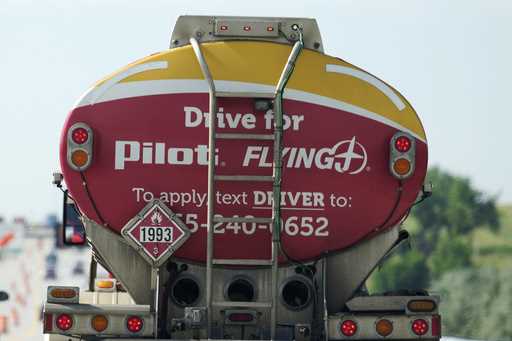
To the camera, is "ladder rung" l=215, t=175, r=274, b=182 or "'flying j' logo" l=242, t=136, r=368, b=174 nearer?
"ladder rung" l=215, t=175, r=274, b=182

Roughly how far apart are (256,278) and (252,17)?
1946 millimetres

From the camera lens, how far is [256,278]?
493 inches

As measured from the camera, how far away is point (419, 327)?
40.1ft

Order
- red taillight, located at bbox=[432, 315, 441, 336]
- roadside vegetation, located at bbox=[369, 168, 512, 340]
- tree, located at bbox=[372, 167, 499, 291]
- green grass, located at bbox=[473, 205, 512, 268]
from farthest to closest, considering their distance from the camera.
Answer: green grass, located at bbox=[473, 205, 512, 268], tree, located at bbox=[372, 167, 499, 291], roadside vegetation, located at bbox=[369, 168, 512, 340], red taillight, located at bbox=[432, 315, 441, 336]

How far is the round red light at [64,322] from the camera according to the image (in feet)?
39.9

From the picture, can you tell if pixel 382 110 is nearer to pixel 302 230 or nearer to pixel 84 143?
pixel 302 230

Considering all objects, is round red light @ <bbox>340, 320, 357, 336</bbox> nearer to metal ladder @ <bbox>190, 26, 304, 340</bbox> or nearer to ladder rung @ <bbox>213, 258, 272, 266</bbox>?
metal ladder @ <bbox>190, 26, 304, 340</bbox>

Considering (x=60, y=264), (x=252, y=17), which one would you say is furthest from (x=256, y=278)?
(x=60, y=264)

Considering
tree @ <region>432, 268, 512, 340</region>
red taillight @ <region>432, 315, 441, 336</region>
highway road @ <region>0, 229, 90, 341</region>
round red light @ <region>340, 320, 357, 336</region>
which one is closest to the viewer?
round red light @ <region>340, 320, 357, 336</region>

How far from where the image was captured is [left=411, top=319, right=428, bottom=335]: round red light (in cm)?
1222

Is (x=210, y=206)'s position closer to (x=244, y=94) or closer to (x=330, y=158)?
(x=244, y=94)

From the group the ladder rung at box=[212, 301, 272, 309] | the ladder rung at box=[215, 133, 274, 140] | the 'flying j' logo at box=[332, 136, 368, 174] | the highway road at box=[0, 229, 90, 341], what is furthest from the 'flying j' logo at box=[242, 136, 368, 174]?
the highway road at box=[0, 229, 90, 341]

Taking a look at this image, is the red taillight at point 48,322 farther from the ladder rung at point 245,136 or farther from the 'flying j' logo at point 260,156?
the ladder rung at point 245,136

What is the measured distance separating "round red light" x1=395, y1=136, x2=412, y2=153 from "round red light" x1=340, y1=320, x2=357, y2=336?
1301 mm
